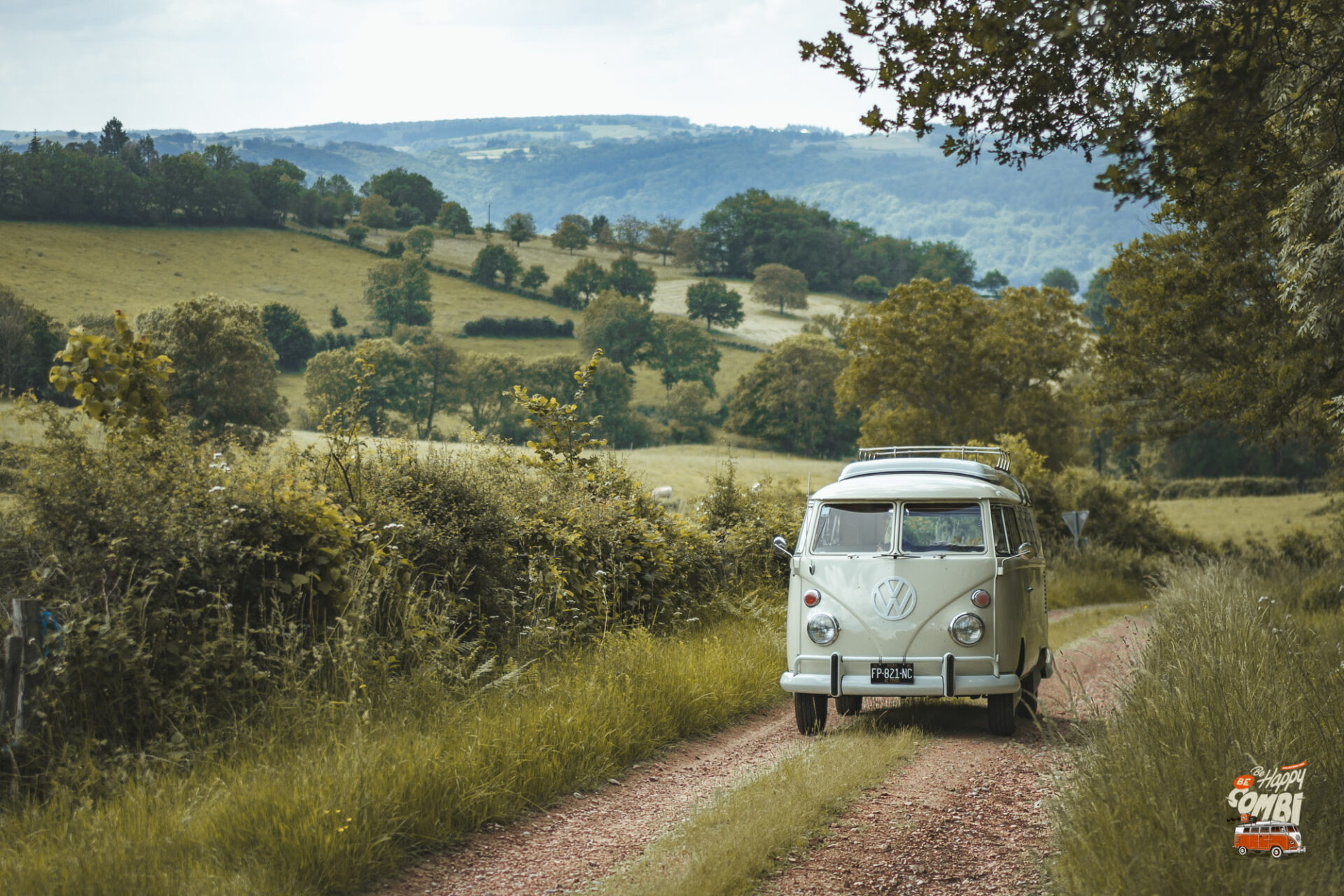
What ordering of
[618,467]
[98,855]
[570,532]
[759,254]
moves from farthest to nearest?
[759,254] < [618,467] < [570,532] < [98,855]

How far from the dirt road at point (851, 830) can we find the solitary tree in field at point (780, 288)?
456ft

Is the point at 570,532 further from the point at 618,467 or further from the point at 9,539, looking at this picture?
the point at 9,539

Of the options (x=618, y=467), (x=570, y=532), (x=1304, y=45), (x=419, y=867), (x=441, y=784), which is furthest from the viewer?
(x=618, y=467)

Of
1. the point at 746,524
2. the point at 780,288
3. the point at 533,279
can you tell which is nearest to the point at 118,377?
the point at 746,524

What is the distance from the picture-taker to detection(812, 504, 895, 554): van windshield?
31.4ft

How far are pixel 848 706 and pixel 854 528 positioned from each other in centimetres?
221

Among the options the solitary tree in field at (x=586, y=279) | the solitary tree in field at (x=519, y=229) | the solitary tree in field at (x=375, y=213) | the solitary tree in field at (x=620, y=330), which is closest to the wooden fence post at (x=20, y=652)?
the solitary tree in field at (x=620, y=330)

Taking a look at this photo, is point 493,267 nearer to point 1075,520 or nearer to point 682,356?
point 682,356

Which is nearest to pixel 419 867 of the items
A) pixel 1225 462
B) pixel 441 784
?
pixel 441 784

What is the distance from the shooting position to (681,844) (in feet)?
19.3

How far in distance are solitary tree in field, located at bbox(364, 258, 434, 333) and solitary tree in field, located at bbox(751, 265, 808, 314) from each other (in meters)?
49.2

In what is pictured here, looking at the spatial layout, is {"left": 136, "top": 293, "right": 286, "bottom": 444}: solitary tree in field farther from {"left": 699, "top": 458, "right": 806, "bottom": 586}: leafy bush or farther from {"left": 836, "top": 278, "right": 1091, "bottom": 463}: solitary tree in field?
{"left": 699, "top": 458, "right": 806, "bottom": 586}: leafy bush

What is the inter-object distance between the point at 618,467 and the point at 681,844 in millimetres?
9955

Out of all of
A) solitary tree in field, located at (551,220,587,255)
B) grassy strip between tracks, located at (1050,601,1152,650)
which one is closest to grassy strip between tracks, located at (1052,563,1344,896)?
grassy strip between tracks, located at (1050,601,1152,650)
